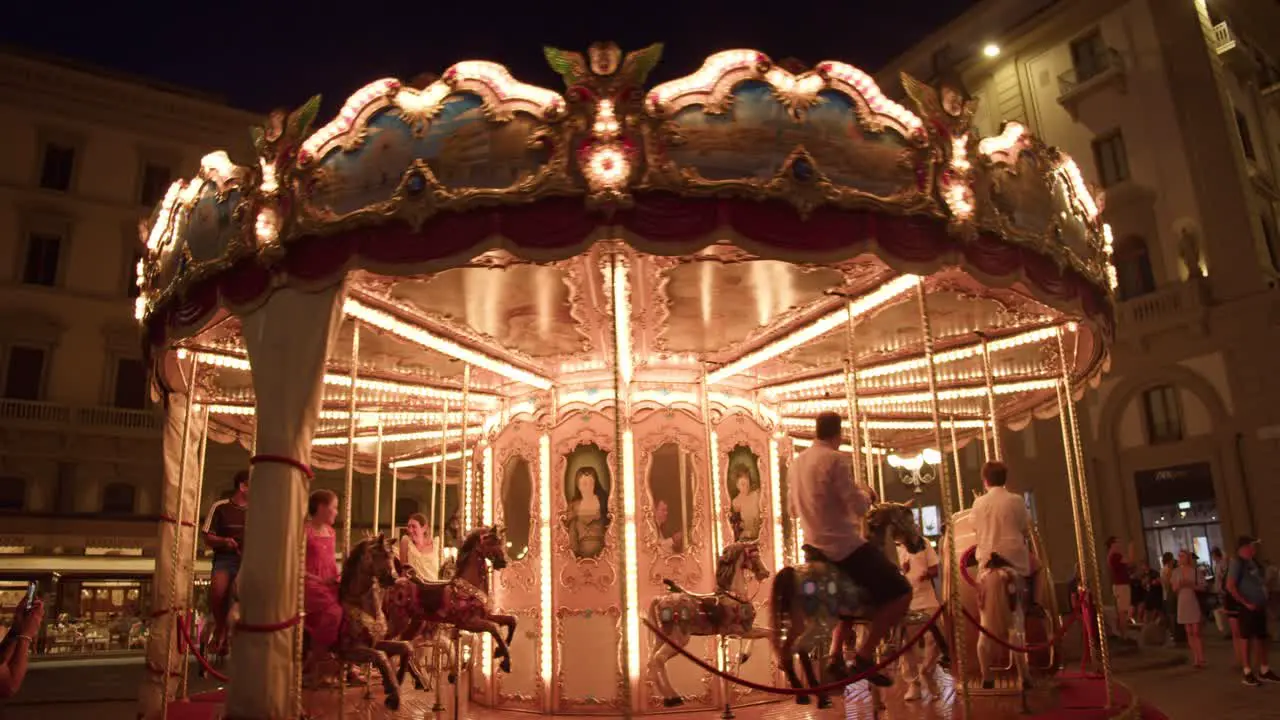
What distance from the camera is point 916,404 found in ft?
46.2

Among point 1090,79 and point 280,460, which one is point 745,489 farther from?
point 1090,79

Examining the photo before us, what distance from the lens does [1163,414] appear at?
69.5 ft

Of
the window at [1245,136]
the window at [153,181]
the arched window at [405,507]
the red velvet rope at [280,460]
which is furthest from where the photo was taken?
the arched window at [405,507]

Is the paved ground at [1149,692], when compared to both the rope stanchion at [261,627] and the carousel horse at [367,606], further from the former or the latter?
the carousel horse at [367,606]

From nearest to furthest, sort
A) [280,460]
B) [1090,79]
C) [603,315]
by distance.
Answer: [280,460], [603,315], [1090,79]

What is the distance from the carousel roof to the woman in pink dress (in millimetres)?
1775

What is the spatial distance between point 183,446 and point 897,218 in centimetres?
689

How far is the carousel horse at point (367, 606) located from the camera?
7172 millimetres

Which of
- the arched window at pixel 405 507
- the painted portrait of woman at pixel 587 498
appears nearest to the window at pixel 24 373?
the arched window at pixel 405 507

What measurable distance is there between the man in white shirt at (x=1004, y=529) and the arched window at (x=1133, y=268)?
642 inches

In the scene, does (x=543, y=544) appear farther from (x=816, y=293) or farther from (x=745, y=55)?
(x=745, y=55)

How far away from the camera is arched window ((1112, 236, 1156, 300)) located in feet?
72.4

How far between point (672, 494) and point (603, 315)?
204 centimetres

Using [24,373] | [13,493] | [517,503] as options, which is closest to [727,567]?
[517,503]
